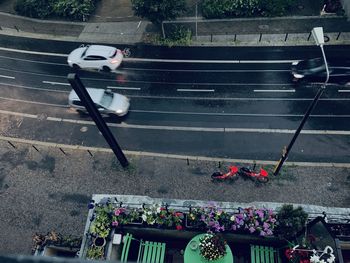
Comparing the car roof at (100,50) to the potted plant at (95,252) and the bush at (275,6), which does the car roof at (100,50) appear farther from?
the potted plant at (95,252)

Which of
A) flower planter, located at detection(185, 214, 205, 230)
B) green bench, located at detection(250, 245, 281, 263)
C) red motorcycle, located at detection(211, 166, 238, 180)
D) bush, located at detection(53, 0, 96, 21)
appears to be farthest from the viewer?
bush, located at detection(53, 0, 96, 21)

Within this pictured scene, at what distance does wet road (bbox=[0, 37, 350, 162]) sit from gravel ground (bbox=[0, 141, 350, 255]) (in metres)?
1.31

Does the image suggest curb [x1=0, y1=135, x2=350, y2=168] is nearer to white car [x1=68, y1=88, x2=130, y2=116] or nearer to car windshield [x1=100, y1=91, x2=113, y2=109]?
white car [x1=68, y1=88, x2=130, y2=116]

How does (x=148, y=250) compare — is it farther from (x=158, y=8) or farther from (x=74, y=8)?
(x=74, y=8)

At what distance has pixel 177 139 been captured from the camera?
2261 centimetres

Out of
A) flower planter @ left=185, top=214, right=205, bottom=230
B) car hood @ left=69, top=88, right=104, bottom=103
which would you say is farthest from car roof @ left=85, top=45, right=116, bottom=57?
flower planter @ left=185, top=214, right=205, bottom=230

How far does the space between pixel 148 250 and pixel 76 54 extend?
1824 centimetres

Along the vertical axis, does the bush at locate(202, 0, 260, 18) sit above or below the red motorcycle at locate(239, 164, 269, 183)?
above

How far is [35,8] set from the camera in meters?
31.9

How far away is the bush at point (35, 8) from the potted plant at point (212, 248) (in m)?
28.2

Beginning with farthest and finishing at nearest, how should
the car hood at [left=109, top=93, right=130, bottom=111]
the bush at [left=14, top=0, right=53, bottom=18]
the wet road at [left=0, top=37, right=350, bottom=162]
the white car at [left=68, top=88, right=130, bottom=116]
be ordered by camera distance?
the bush at [left=14, top=0, right=53, bottom=18] → the car hood at [left=109, top=93, right=130, bottom=111] → the white car at [left=68, top=88, right=130, bottom=116] → the wet road at [left=0, top=37, right=350, bottom=162]

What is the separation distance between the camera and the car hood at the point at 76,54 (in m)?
26.9

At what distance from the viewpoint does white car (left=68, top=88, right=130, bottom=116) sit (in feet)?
75.9

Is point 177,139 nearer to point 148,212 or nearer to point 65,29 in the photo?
point 148,212
